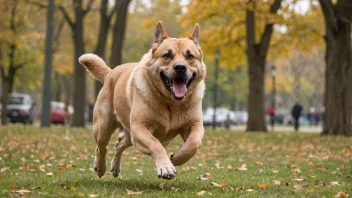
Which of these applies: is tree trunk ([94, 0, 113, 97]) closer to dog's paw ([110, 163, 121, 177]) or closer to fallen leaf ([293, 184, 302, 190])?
dog's paw ([110, 163, 121, 177])

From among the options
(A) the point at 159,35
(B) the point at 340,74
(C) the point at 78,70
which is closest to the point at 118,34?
(C) the point at 78,70

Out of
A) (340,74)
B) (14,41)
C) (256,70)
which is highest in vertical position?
(14,41)

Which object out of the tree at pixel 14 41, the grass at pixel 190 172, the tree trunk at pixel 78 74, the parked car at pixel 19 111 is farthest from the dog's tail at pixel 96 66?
the parked car at pixel 19 111

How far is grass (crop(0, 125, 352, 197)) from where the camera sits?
6414mm

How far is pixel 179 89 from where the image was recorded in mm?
6348

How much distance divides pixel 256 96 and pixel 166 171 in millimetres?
19639

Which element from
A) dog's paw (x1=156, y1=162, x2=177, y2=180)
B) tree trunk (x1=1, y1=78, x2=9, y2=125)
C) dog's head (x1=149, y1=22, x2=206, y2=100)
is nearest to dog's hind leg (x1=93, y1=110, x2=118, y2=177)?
dog's head (x1=149, y1=22, x2=206, y2=100)

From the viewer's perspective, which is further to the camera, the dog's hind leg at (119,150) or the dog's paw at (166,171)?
→ the dog's hind leg at (119,150)

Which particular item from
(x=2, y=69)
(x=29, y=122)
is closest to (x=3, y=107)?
(x=2, y=69)

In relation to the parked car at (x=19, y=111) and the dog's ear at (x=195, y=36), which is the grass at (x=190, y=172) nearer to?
the dog's ear at (x=195, y=36)

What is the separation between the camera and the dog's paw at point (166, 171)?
5797 mm

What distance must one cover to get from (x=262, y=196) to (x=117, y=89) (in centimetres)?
238

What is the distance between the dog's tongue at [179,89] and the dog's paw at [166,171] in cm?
82

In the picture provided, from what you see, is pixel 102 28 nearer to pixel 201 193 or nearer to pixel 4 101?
pixel 4 101
